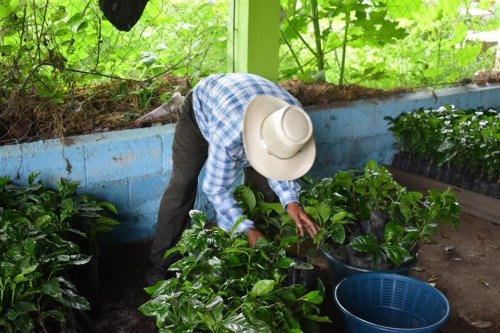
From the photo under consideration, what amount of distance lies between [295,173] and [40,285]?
3.74ft

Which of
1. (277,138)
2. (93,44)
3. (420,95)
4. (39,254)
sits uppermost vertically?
(93,44)

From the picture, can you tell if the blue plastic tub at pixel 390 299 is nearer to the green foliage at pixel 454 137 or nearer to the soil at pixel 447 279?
the soil at pixel 447 279

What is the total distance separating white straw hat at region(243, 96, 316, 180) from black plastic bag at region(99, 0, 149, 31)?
116 centimetres

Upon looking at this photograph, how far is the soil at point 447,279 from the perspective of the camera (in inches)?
116

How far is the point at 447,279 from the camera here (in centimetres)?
345

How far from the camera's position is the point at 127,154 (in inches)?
136

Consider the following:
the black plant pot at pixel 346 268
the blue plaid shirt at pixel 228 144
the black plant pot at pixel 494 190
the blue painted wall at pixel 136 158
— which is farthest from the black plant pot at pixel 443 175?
the blue plaid shirt at pixel 228 144

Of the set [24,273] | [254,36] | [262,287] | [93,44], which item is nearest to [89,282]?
[24,273]

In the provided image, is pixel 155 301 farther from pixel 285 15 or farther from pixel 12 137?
pixel 285 15

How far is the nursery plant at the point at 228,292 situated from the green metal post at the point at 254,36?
6.32 feet

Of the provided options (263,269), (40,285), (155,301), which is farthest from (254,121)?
(40,285)

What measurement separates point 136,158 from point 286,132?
1582mm

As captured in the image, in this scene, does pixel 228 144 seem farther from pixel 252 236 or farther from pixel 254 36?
pixel 254 36

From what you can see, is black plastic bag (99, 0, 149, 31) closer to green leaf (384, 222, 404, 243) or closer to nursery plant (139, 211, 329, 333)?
nursery plant (139, 211, 329, 333)
